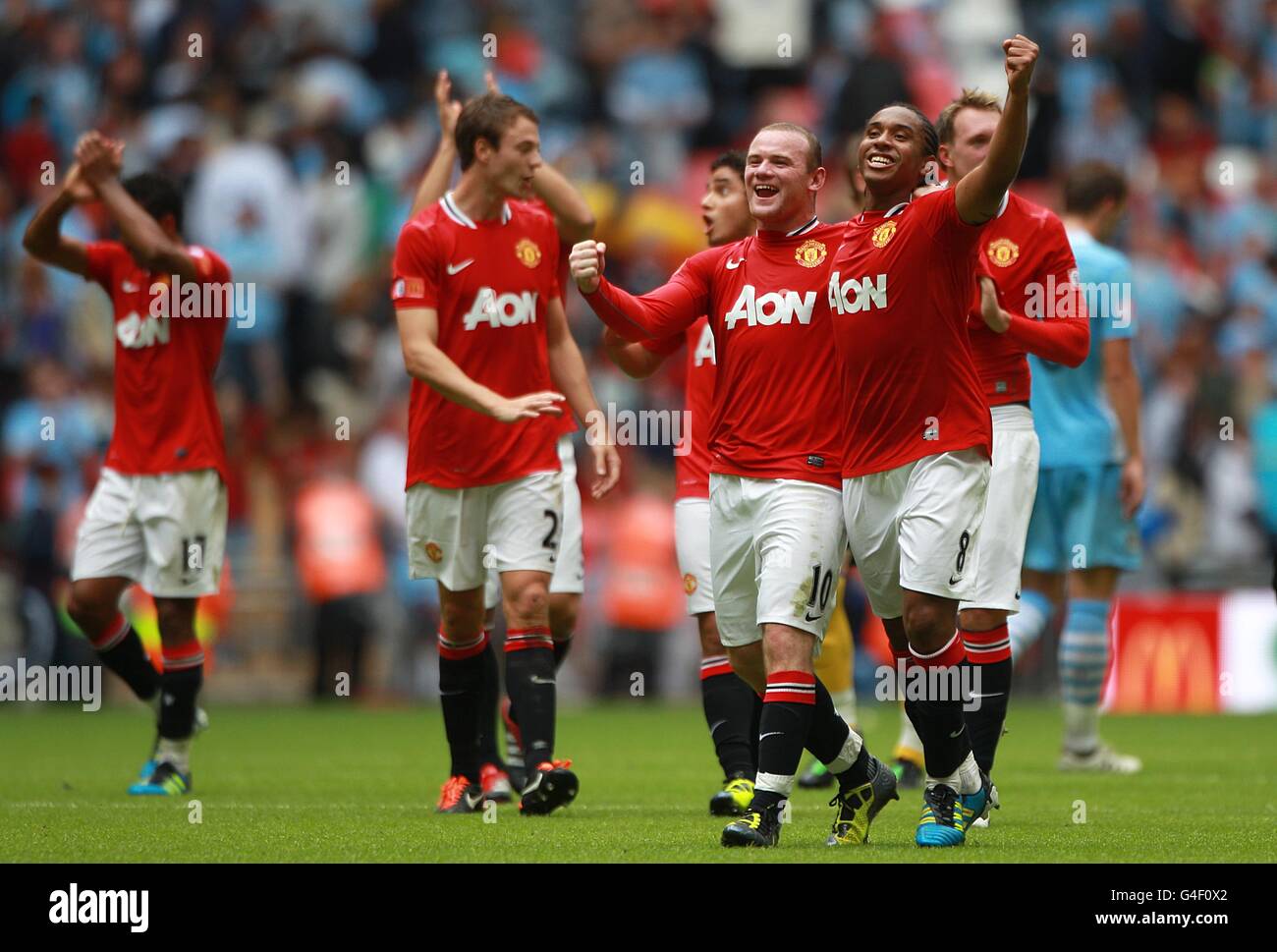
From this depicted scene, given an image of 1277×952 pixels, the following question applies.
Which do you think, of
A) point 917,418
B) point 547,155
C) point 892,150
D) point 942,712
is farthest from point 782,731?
point 547,155

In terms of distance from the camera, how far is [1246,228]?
2155 centimetres

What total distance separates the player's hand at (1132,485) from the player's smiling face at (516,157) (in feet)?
13.2

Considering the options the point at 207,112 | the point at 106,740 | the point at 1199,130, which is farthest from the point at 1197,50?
the point at 106,740

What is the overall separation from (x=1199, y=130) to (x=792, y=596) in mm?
16918

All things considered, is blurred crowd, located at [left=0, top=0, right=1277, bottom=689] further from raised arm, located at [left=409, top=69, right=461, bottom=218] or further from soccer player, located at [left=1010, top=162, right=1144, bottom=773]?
raised arm, located at [left=409, top=69, right=461, bottom=218]

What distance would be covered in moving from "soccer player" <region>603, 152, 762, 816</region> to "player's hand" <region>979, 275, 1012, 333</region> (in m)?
1.61

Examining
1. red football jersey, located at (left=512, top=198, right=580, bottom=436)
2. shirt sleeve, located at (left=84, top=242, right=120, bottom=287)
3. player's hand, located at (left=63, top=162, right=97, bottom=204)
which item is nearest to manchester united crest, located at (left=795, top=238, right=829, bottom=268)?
red football jersey, located at (left=512, top=198, right=580, bottom=436)

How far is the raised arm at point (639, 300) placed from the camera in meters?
7.37

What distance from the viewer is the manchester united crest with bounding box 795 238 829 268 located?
309 inches

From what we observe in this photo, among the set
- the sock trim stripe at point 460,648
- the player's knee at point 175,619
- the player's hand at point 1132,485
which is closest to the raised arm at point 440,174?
the sock trim stripe at point 460,648

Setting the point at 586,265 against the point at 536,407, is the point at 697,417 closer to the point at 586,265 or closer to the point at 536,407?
the point at 536,407

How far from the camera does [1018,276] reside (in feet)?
30.1

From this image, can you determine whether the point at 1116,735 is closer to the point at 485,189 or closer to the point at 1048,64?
the point at 485,189

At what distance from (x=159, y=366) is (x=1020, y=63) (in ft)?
17.1
